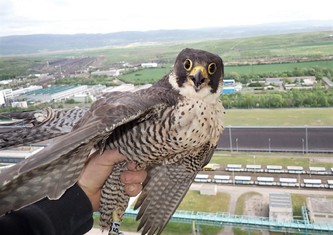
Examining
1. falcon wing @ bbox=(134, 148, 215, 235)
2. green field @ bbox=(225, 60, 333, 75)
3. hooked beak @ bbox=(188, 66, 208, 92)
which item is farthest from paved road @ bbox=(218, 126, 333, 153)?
hooked beak @ bbox=(188, 66, 208, 92)

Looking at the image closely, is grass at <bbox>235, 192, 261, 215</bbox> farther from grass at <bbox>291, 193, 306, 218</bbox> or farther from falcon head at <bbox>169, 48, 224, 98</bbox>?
falcon head at <bbox>169, 48, 224, 98</bbox>

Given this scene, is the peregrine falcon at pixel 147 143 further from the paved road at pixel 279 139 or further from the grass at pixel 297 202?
the paved road at pixel 279 139

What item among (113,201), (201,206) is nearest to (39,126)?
(113,201)

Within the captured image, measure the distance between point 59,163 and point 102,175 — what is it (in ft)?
1.40

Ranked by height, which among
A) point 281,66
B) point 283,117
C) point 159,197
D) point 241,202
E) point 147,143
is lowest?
point 241,202

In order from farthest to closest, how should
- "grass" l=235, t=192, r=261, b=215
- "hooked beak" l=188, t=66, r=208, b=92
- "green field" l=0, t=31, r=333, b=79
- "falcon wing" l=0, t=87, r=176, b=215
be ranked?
"green field" l=0, t=31, r=333, b=79 → "grass" l=235, t=192, r=261, b=215 → "hooked beak" l=188, t=66, r=208, b=92 → "falcon wing" l=0, t=87, r=176, b=215

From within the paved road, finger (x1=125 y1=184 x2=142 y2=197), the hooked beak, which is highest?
the hooked beak

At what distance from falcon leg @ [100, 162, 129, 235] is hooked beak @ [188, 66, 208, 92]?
1.15 ft

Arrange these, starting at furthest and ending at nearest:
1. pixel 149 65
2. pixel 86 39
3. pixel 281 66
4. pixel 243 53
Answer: pixel 86 39 < pixel 243 53 < pixel 281 66 < pixel 149 65

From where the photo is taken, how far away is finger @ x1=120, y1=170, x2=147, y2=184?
3.82ft

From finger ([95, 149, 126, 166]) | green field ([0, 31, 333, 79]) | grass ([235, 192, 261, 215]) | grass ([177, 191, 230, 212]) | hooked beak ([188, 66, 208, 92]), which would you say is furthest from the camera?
green field ([0, 31, 333, 79])

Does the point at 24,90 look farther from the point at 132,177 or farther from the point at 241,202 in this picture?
the point at 132,177

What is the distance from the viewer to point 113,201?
3.92 feet

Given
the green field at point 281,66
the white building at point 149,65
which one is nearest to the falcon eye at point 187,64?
the white building at point 149,65
